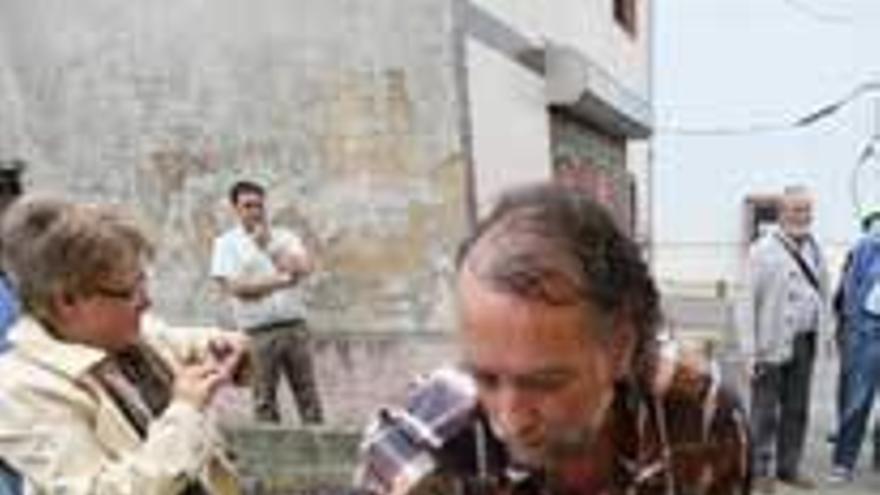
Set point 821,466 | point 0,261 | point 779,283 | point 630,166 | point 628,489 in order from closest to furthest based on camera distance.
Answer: point 628,489 → point 0,261 → point 779,283 → point 821,466 → point 630,166

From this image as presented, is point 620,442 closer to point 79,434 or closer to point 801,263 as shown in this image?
point 79,434

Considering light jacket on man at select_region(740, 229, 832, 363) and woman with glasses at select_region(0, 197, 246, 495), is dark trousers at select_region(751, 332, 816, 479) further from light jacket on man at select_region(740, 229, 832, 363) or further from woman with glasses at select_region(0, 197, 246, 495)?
woman with glasses at select_region(0, 197, 246, 495)

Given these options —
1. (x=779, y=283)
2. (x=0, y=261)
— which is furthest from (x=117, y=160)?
(x=0, y=261)

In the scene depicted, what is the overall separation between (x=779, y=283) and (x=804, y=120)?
19300 millimetres

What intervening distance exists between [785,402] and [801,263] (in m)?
0.75

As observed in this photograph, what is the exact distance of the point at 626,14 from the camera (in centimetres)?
2175

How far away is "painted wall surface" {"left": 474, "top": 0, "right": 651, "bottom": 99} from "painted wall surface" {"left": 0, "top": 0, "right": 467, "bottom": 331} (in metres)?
1.07

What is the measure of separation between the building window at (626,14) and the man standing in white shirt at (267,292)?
11277 millimetres

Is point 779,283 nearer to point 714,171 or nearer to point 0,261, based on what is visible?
point 0,261

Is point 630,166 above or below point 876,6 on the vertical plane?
below

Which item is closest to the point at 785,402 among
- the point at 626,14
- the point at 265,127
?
the point at 265,127

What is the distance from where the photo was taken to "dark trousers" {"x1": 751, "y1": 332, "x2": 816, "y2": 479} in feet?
31.8

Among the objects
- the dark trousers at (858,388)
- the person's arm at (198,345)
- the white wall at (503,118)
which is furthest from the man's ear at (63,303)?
the white wall at (503,118)

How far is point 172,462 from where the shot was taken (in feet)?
10.9
